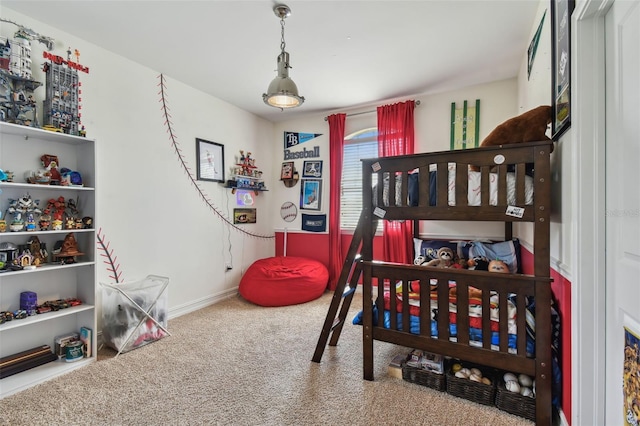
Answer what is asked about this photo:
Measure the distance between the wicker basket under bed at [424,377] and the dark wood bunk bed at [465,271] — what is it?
0.17m

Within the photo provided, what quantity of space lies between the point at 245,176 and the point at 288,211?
0.83m

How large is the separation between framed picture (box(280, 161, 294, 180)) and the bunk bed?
2.42m

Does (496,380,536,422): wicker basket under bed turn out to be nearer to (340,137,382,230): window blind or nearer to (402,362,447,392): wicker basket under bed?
(402,362,447,392): wicker basket under bed

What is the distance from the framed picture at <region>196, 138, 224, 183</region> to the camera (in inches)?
131

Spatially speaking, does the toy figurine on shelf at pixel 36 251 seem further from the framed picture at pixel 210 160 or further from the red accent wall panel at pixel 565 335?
the red accent wall panel at pixel 565 335

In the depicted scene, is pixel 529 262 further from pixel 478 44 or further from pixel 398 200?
pixel 478 44

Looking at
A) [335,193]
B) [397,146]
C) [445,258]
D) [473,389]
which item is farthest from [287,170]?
[473,389]

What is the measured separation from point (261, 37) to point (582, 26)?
6.43 feet

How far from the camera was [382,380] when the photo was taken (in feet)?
6.18

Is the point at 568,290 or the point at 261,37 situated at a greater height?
the point at 261,37

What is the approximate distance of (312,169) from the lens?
4.15 metres

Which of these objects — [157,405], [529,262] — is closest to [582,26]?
[529,262]

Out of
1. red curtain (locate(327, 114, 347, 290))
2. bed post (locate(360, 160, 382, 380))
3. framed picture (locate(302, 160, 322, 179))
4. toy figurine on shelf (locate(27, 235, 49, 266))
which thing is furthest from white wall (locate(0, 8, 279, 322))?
bed post (locate(360, 160, 382, 380))

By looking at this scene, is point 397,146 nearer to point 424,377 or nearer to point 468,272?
point 468,272
